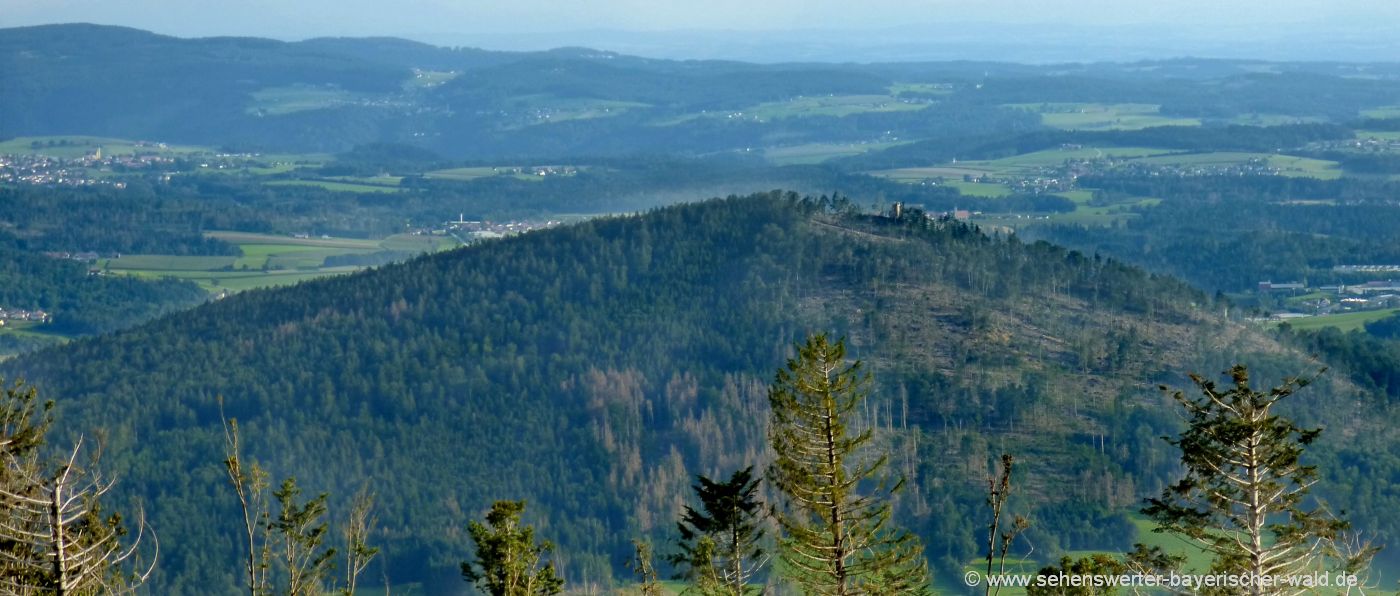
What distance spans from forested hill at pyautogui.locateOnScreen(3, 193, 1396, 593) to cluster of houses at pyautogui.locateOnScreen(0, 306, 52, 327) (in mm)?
29249

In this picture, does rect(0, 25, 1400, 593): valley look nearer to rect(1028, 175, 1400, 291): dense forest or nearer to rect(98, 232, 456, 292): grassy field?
rect(1028, 175, 1400, 291): dense forest

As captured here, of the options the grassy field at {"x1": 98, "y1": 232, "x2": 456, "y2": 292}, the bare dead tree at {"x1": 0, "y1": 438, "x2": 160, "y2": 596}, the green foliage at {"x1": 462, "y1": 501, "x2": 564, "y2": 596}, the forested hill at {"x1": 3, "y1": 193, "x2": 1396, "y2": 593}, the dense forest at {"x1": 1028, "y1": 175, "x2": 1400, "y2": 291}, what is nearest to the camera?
the bare dead tree at {"x1": 0, "y1": 438, "x2": 160, "y2": 596}

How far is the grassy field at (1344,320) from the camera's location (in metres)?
98.4

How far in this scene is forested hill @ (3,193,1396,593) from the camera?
74.1 meters

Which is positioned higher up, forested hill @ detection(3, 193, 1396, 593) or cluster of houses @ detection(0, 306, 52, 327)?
forested hill @ detection(3, 193, 1396, 593)

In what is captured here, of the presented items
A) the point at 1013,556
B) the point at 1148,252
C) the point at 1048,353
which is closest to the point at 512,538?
the point at 1013,556

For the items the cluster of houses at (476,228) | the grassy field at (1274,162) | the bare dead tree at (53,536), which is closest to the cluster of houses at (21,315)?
the cluster of houses at (476,228)

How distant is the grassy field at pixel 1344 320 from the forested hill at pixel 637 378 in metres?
10.3

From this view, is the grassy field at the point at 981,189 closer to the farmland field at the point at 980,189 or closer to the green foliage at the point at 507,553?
the farmland field at the point at 980,189

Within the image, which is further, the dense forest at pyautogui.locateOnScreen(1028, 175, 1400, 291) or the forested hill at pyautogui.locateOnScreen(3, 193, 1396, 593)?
the dense forest at pyautogui.locateOnScreen(1028, 175, 1400, 291)

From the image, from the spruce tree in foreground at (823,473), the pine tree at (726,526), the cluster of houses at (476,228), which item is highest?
the spruce tree in foreground at (823,473)

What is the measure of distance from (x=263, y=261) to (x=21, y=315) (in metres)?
21.0

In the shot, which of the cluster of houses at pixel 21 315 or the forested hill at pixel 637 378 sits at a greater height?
the forested hill at pixel 637 378

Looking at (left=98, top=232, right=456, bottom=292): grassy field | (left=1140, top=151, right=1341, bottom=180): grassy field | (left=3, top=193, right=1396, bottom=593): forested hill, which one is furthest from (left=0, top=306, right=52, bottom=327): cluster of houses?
(left=1140, top=151, right=1341, bottom=180): grassy field
